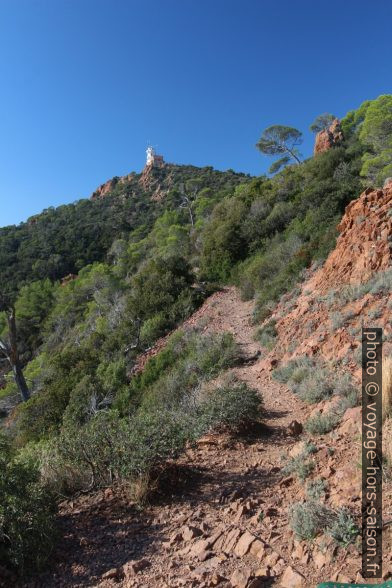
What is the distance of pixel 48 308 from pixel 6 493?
2878 cm

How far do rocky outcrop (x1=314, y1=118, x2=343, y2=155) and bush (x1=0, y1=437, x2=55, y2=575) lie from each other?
91.6 feet

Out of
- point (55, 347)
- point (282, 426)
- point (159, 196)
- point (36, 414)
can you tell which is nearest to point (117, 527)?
point (282, 426)

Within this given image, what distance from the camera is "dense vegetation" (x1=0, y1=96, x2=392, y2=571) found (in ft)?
14.4

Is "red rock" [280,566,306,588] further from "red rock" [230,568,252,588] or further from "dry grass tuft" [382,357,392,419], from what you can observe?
"dry grass tuft" [382,357,392,419]

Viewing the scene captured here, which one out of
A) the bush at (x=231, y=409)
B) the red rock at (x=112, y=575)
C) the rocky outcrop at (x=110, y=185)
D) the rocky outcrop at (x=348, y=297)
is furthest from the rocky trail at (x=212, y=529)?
the rocky outcrop at (x=110, y=185)

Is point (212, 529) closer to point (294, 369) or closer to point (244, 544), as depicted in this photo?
point (244, 544)

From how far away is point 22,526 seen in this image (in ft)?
10.4

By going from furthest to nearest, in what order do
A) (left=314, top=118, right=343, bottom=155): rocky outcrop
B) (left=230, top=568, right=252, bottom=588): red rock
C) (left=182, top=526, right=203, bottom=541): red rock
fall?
1. (left=314, top=118, right=343, bottom=155): rocky outcrop
2. (left=182, top=526, right=203, bottom=541): red rock
3. (left=230, top=568, right=252, bottom=588): red rock

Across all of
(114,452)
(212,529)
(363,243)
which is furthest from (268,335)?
(212,529)

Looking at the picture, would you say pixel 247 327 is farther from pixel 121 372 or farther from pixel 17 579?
pixel 17 579

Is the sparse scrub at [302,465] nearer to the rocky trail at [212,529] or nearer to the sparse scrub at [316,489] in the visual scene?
the rocky trail at [212,529]

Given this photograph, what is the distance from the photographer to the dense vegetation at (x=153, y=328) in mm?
4379

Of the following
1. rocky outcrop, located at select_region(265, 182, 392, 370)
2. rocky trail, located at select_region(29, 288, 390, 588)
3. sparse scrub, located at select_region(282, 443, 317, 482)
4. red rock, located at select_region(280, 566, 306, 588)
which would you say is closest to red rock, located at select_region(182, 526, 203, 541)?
rocky trail, located at select_region(29, 288, 390, 588)

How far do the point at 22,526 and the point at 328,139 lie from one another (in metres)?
29.7
